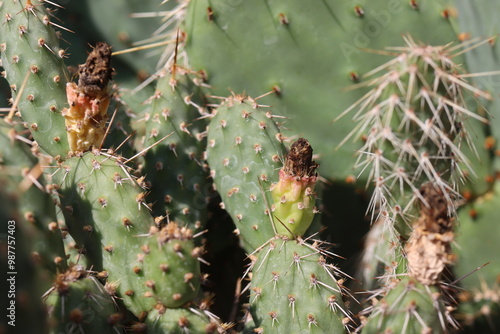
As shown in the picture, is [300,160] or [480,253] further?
[480,253]

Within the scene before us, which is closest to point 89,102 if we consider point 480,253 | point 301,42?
point 301,42

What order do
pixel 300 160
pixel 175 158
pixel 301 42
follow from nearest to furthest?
pixel 300 160, pixel 175 158, pixel 301 42

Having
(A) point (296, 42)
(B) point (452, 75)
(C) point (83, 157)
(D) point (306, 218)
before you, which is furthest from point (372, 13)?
(C) point (83, 157)

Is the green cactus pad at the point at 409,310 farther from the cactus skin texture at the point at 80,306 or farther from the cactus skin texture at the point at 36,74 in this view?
the cactus skin texture at the point at 36,74

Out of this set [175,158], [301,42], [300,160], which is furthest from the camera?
[301,42]

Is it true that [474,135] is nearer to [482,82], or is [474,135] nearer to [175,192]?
[482,82]

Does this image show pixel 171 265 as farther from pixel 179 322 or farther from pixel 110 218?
pixel 110 218

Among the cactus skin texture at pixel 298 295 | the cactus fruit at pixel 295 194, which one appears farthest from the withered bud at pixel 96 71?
the cactus skin texture at pixel 298 295
